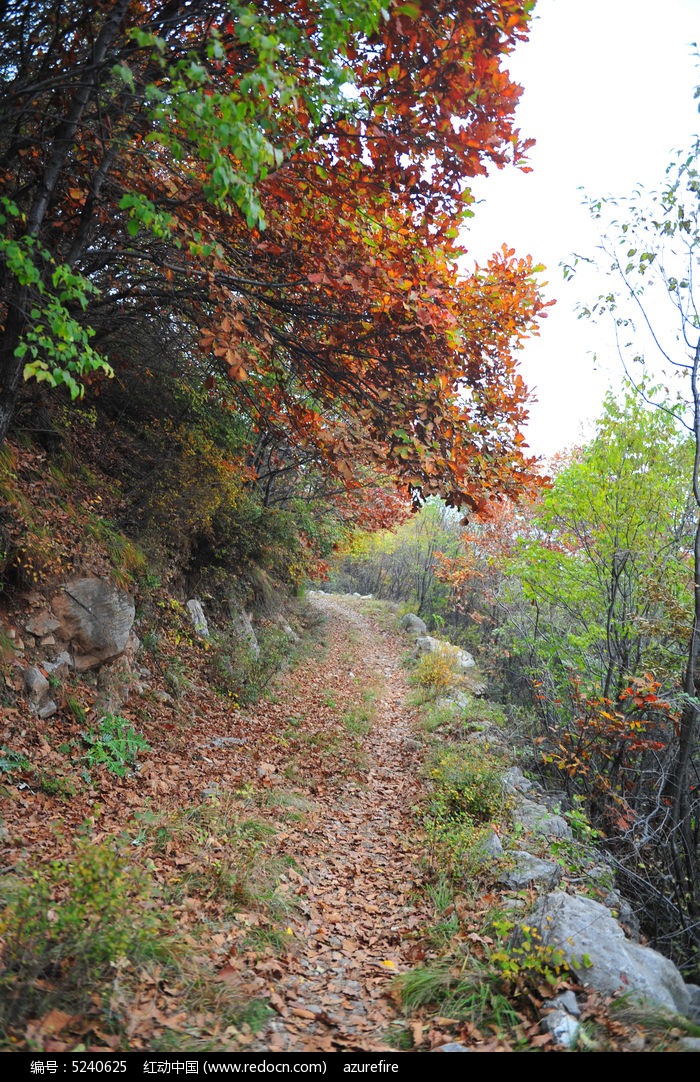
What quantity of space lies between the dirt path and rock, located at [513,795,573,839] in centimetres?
127

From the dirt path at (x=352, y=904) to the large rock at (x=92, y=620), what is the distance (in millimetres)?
2998

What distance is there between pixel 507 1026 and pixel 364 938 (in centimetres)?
152

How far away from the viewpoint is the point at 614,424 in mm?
8469

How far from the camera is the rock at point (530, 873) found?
4.93 metres

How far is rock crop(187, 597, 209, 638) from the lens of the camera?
8883mm

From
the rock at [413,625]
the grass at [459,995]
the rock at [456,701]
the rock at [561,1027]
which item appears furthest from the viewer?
the rock at [413,625]

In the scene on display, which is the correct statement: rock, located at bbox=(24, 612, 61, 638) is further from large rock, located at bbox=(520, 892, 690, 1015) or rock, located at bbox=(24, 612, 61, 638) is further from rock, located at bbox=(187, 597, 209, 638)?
large rock, located at bbox=(520, 892, 690, 1015)

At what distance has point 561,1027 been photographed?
311cm

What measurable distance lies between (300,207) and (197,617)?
6292 millimetres

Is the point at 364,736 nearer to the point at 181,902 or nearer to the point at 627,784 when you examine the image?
the point at 627,784

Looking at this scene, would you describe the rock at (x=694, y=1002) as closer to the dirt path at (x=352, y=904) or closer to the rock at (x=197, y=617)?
the dirt path at (x=352, y=904)

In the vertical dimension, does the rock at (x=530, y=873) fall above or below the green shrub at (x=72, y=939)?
above

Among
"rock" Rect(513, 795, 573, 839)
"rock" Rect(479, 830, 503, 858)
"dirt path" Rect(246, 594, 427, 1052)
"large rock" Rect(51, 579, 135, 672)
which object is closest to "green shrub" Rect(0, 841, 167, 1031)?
"dirt path" Rect(246, 594, 427, 1052)
